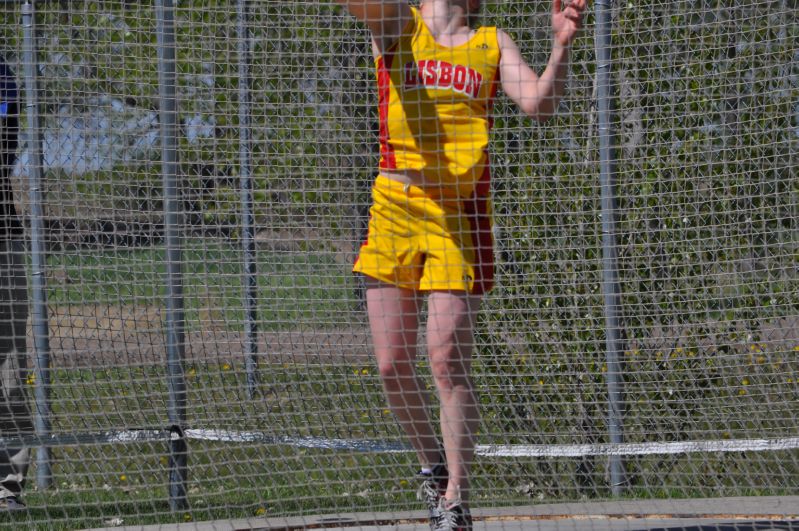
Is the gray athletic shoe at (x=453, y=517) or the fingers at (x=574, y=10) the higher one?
the fingers at (x=574, y=10)

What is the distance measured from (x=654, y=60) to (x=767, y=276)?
1.09 metres

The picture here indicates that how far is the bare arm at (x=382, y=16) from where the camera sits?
10.3ft

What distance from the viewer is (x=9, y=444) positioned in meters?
4.39

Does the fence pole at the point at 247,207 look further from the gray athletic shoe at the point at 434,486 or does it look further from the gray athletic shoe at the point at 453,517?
the gray athletic shoe at the point at 453,517

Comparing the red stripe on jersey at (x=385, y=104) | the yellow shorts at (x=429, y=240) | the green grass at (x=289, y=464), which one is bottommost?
the green grass at (x=289, y=464)

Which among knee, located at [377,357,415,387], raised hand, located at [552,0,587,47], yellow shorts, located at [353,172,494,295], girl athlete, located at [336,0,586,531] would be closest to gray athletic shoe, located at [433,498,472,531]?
girl athlete, located at [336,0,586,531]

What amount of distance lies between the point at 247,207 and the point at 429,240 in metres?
1.73

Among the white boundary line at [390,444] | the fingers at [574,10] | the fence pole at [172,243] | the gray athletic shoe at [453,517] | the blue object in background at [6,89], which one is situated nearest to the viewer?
the fingers at [574,10]

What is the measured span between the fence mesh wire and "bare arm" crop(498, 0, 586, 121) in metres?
1.42

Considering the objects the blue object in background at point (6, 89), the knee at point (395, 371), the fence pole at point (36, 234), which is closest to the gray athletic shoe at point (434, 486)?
the knee at point (395, 371)

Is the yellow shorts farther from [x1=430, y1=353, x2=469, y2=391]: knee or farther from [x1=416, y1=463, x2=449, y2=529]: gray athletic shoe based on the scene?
[x1=416, y1=463, x2=449, y2=529]: gray athletic shoe

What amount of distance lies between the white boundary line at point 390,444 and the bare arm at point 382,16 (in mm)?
1952

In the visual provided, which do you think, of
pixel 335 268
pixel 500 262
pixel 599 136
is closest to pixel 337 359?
pixel 335 268

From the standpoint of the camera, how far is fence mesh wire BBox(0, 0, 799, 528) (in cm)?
457
